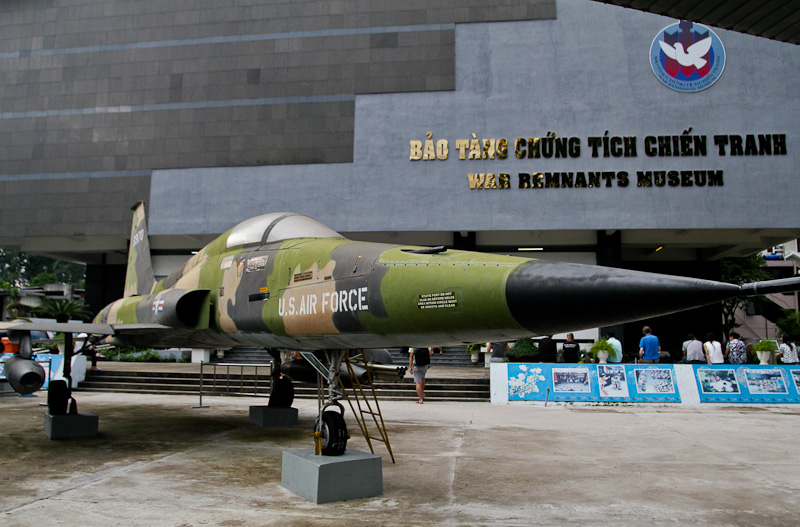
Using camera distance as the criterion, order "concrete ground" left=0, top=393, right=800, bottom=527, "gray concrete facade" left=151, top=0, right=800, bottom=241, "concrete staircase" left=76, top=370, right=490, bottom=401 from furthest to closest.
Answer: "gray concrete facade" left=151, top=0, right=800, bottom=241 < "concrete staircase" left=76, top=370, right=490, bottom=401 < "concrete ground" left=0, top=393, right=800, bottom=527

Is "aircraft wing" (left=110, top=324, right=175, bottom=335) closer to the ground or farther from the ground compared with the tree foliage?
closer to the ground

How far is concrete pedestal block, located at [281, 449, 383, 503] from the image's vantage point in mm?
5621

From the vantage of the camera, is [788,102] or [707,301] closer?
[707,301]

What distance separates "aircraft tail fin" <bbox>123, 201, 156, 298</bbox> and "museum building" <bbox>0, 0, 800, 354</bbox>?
10.6 m

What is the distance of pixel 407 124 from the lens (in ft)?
78.1

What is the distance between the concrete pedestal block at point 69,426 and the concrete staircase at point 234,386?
6.60 metres

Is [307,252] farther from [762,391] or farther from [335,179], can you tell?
[335,179]

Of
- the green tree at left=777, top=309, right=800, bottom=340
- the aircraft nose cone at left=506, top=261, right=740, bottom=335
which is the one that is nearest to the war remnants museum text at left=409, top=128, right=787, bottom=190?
the aircraft nose cone at left=506, top=261, right=740, bottom=335

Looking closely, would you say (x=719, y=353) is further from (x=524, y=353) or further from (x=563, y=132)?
(x=563, y=132)

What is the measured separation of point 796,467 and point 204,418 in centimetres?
1038

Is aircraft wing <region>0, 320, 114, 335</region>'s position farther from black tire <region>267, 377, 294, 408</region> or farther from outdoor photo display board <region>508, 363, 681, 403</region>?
outdoor photo display board <region>508, 363, 681, 403</region>

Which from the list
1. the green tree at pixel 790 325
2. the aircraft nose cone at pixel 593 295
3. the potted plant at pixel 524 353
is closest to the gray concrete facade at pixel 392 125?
the potted plant at pixel 524 353

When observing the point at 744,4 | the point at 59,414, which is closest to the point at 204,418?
the point at 59,414

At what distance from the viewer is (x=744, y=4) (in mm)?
7602
